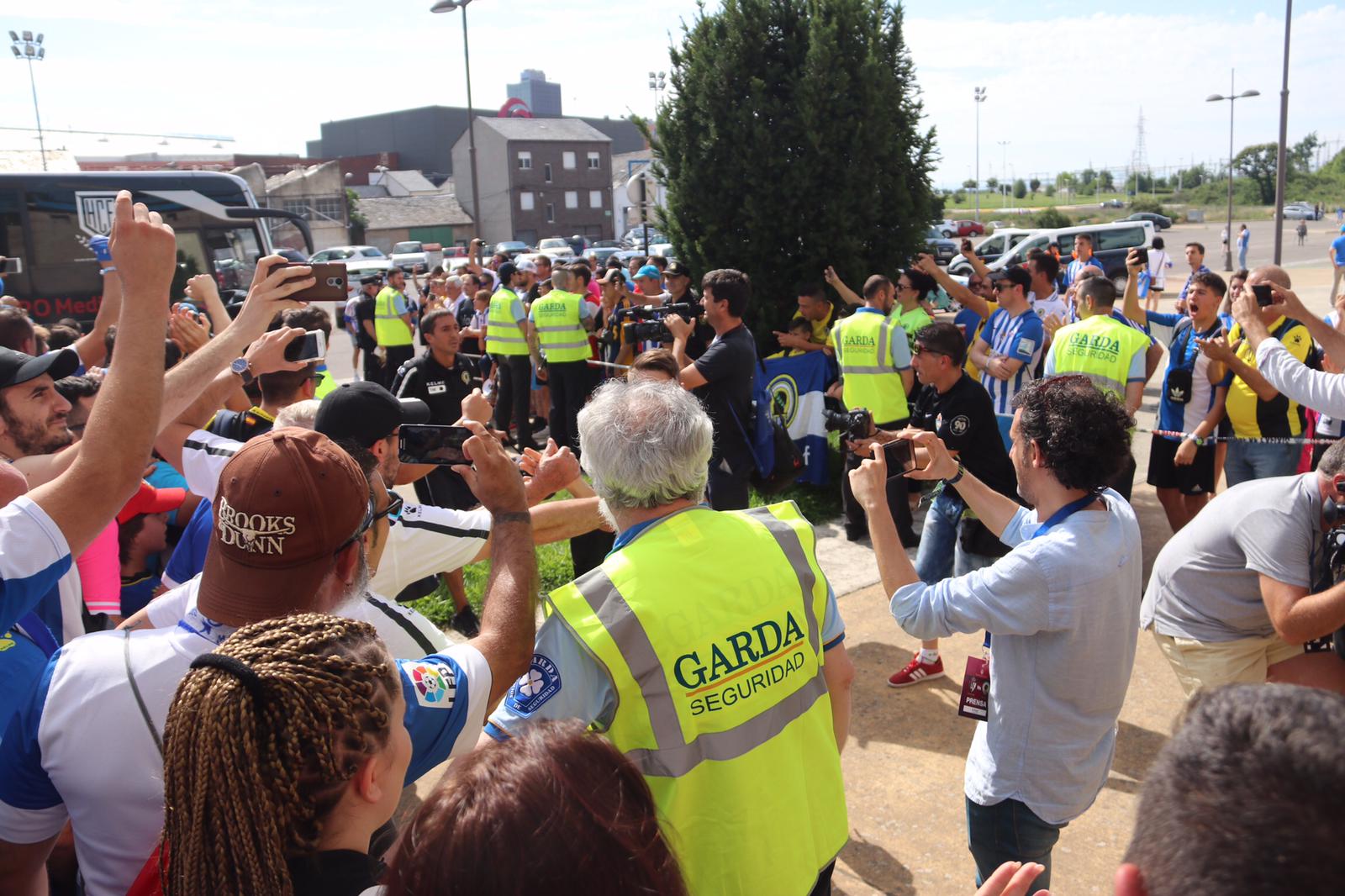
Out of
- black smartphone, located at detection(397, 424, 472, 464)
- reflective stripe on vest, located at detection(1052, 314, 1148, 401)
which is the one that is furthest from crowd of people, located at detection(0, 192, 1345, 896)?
reflective stripe on vest, located at detection(1052, 314, 1148, 401)

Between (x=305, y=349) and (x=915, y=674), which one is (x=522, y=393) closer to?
(x=305, y=349)

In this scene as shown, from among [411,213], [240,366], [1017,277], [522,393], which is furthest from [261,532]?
[411,213]

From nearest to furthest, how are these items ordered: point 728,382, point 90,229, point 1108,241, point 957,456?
point 957,456, point 728,382, point 90,229, point 1108,241

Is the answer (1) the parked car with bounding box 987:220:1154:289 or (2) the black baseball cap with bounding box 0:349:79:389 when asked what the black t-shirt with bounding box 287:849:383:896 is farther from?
(1) the parked car with bounding box 987:220:1154:289

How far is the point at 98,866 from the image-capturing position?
5.52 ft

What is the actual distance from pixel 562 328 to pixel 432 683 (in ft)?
→ 27.0

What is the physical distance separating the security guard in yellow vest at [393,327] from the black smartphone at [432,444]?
380 inches

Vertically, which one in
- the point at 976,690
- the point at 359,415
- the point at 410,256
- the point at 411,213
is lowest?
the point at 976,690

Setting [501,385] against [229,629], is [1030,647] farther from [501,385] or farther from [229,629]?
[501,385]

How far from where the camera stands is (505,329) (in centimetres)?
1071

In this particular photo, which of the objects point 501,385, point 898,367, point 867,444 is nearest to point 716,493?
point 898,367

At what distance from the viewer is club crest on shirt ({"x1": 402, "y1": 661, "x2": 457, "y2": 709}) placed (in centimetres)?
176

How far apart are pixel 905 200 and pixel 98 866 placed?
8306 mm

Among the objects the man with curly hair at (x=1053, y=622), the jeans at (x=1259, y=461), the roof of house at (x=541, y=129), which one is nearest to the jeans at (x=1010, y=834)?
the man with curly hair at (x=1053, y=622)
